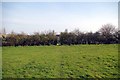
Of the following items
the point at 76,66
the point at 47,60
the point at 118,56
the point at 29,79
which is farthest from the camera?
the point at 118,56

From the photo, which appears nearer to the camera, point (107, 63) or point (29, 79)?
point (29, 79)

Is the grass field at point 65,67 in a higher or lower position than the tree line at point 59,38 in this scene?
lower

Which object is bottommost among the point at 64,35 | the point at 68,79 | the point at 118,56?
the point at 68,79

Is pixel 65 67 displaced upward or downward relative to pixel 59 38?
downward

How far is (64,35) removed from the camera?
44.4 ft

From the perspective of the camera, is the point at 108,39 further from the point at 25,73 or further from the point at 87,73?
the point at 25,73

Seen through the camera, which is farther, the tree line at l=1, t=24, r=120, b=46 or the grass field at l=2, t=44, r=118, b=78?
the tree line at l=1, t=24, r=120, b=46

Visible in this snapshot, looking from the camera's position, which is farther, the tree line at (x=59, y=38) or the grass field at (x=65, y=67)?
the tree line at (x=59, y=38)

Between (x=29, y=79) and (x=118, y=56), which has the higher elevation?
(x=118, y=56)

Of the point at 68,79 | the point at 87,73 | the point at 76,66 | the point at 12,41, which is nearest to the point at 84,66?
the point at 76,66

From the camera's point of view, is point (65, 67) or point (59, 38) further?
point (59, 38)

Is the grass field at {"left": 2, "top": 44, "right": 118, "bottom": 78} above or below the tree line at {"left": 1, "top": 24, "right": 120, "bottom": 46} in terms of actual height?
below

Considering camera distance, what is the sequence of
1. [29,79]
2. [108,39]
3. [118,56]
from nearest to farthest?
[29,79] → [118,56] → [108,39]

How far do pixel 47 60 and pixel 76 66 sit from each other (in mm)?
1262
